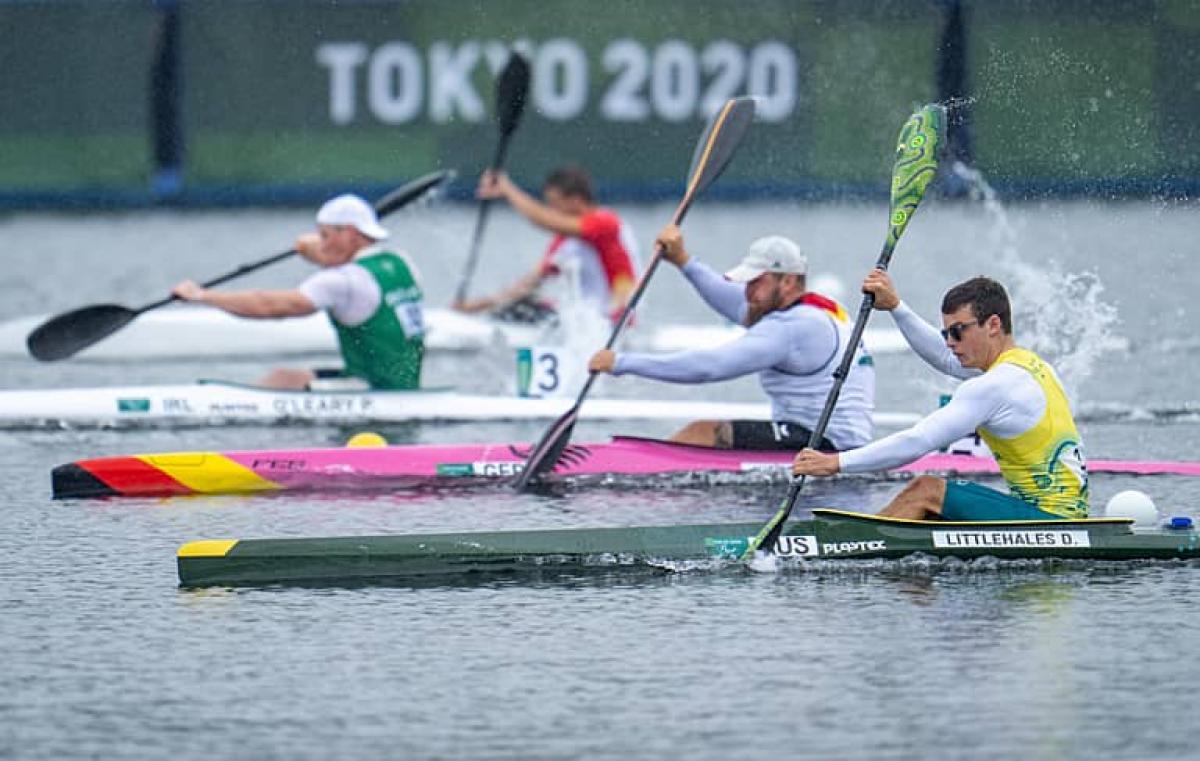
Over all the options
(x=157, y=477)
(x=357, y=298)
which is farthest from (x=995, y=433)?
(x=357, y=298)

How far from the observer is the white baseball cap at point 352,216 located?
1574 centimetres

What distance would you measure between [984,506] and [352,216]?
20.5ft

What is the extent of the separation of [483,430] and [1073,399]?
4.11 metres

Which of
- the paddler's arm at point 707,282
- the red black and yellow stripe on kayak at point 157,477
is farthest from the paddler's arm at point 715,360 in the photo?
the red black and yellow stripe on kayak at point 157,477

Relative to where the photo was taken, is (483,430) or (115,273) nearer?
(483,430)

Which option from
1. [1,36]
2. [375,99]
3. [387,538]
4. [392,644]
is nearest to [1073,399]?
[387,538]

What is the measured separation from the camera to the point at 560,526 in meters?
12.4

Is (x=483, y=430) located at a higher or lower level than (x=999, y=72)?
lower

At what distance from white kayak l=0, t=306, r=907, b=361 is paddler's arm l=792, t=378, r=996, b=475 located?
10.1 meters

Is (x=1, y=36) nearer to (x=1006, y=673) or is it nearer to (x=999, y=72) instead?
(x=999, y=72)

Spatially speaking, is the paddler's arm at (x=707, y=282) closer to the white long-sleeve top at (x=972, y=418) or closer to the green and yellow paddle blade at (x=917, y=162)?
the green and yellow paddle blade at (x=917, y=162)

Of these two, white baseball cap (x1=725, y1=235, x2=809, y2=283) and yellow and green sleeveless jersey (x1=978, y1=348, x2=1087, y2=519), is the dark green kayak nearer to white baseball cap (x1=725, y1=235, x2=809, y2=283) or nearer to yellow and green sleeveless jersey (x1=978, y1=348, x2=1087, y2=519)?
yellow and green sleeveless jersey (x1=978, y1=348, x2=1087, y2=519)

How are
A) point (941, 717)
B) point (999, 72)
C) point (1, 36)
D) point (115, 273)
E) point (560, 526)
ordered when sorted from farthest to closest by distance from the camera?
point (1, 36), point (999, 72), point (115, 273), point (560, 526), point (941, 717)

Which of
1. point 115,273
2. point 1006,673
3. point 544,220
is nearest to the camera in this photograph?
point 1006,673
